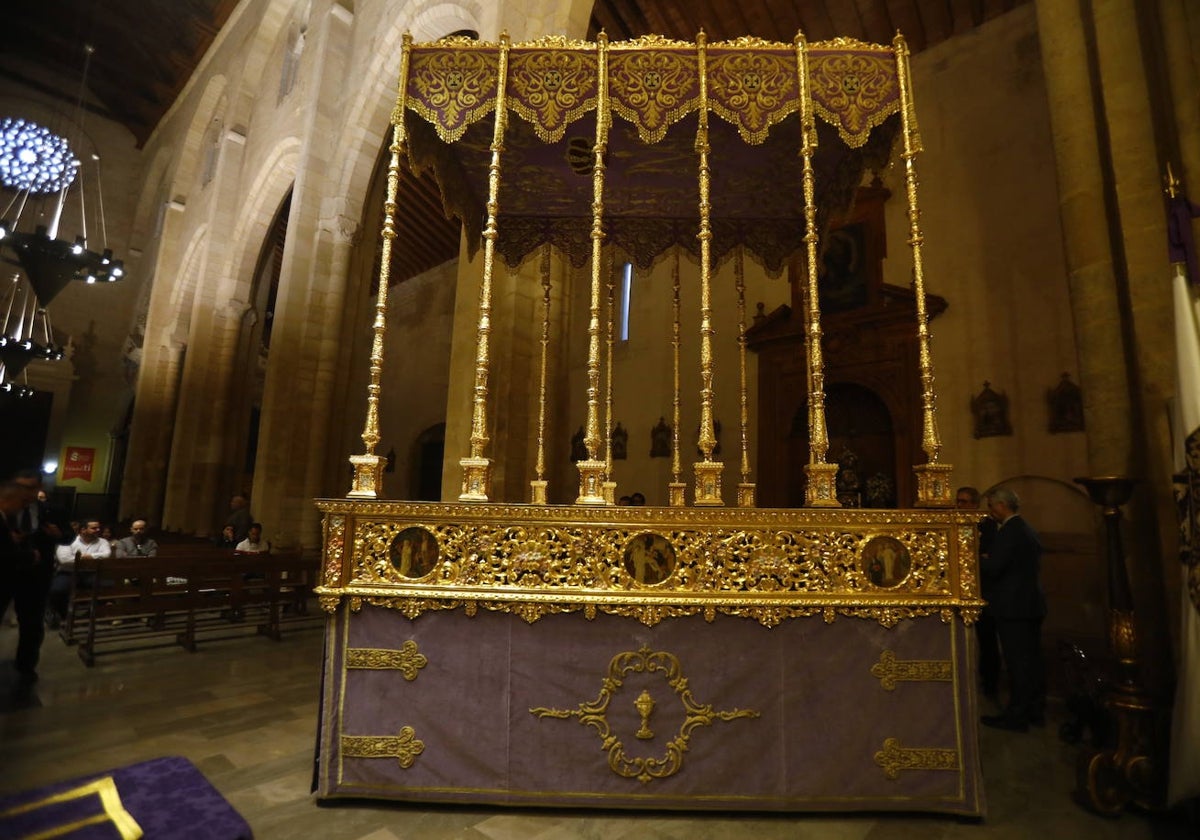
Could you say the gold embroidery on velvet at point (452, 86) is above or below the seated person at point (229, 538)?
above

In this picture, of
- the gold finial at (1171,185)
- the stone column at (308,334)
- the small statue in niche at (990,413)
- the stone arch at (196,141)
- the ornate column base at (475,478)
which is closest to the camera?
the gold finial at (1171,185)

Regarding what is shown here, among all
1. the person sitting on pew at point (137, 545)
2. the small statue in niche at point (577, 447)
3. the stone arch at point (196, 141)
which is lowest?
the person sitting on pew at point (137, 545)

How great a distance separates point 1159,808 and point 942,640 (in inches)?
38.8

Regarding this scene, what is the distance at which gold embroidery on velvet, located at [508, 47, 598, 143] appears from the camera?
2980mm

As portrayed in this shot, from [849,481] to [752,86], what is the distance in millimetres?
4925

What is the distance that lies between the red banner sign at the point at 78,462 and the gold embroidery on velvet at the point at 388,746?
19281 mm

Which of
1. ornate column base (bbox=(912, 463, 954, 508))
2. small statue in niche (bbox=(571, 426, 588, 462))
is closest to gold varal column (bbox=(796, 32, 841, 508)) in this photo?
ornate column base (bbox=(912, 463, 954, 508))

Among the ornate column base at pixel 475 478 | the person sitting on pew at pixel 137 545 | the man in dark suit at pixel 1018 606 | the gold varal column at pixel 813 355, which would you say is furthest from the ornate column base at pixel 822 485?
the person sitting on pew at pixel 137 545

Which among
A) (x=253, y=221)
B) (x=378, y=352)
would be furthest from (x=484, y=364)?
(x=253, y=221)

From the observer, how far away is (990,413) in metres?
5.60

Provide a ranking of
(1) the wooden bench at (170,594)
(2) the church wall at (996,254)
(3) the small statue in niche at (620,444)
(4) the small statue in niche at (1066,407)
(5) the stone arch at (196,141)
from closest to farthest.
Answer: (1) the wooden bench at (170,594) < (4) the small statue in niche at (1066,407) < (2) the church wall at (996,254) < (3) the small statue in niche at (620,444) < (5) the stone arch at (196,141)

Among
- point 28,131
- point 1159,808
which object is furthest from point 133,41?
point 1159,808

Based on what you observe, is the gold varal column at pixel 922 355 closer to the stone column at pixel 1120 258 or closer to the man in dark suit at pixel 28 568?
the stone column at pixel 1120 258

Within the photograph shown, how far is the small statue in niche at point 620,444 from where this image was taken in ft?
26.8
